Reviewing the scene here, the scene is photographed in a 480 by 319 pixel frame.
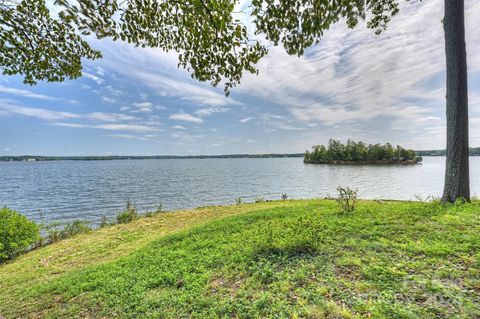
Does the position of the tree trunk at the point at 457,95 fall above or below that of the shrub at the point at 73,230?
above

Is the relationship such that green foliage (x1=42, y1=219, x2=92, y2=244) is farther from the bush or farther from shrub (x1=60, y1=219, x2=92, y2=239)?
the bush

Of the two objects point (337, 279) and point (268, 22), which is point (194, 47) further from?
point (337, 279)

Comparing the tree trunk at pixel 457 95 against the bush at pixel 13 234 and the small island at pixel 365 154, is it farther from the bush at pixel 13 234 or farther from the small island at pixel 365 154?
the small island at pixel 365 154

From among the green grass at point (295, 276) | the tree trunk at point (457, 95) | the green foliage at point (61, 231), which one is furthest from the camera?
the green foliage at point (61, 231)

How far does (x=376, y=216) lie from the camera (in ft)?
20.2

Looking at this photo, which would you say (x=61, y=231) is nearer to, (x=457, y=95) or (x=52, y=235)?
(x=52, y=235)

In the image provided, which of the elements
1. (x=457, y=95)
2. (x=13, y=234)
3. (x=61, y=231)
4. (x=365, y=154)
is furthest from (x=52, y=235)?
(x=365, y=154)

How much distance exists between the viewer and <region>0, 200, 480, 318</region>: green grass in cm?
273

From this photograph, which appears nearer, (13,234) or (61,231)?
(13,234)

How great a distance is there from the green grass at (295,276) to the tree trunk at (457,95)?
1071 mm

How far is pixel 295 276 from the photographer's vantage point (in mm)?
3443

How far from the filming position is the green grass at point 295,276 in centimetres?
273

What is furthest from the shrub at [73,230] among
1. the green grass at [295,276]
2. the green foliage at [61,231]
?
the green grass at [295,276]

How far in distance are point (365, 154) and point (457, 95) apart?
286 feet
